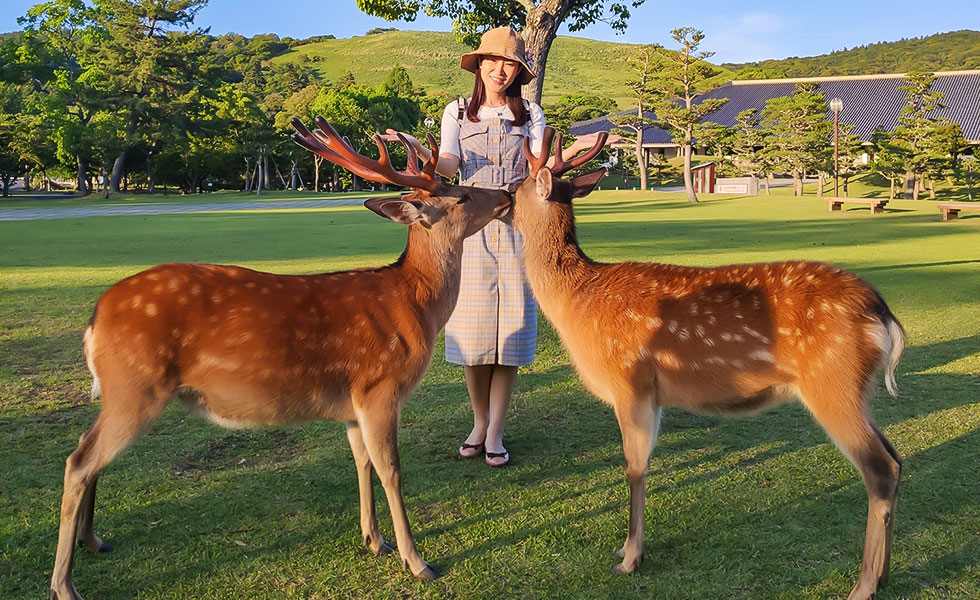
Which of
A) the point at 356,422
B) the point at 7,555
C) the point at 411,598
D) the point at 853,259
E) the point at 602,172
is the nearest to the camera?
the point at 411,598

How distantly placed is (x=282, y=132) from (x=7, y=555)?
54.4 metres

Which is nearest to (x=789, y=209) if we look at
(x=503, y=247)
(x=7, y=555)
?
(x=503, y=247)

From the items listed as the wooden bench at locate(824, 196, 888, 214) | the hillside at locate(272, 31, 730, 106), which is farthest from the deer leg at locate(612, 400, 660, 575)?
the hillside at locate(272, 31, 730, 106)

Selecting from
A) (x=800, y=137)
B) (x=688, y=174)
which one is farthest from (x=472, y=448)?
(x=800, y=137)

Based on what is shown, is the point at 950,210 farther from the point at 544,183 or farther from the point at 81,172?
the point at 81,172

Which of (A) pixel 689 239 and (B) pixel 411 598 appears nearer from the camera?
(B) pixel 411 598

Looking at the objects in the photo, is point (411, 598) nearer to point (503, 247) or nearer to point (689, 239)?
point (503, 247)

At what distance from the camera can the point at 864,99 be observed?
55.4 meters

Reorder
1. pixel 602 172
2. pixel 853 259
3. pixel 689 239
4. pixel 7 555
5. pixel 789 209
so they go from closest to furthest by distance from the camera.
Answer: pixel 7 555 → pixel 602 172 → pixel 853 259 → pixel 689 239 → pixel 789 209

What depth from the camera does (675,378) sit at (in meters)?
3.62

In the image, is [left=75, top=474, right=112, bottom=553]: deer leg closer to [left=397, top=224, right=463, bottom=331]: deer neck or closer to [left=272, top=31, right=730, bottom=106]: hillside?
[left=397, top=224, right=463, bottom=331]: deer neck

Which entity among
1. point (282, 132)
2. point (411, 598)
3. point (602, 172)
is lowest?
point (411, 598)

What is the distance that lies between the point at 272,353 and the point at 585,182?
184 cm

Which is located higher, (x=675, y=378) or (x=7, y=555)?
(x=675, y=378)
